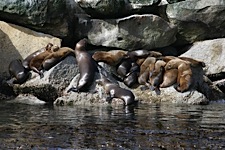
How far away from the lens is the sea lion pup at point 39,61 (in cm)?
1339

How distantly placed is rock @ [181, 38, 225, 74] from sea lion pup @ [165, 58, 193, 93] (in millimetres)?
1869

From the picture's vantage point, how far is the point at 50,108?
11250 mm

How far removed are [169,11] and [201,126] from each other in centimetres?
875

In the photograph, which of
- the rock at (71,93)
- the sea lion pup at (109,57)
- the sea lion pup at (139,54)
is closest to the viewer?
the rock at (71,93)

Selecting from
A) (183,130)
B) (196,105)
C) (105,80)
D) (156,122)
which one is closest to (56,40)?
(105,80)

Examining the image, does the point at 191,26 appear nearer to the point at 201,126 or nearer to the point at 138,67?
the point at 138,67

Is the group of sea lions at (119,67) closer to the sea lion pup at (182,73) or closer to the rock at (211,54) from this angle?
the sea lion pup at (182,73)

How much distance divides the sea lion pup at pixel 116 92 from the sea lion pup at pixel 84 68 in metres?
0.34

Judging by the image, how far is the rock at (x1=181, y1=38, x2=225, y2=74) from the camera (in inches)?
597

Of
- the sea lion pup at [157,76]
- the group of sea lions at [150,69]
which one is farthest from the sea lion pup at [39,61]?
the sea lion pup at [157,76]

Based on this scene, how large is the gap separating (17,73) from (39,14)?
262 cm

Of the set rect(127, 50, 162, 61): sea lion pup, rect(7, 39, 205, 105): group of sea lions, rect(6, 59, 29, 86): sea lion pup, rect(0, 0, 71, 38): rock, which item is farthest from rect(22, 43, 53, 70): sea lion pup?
rect(127, 50, 162, 61): sea lion pup

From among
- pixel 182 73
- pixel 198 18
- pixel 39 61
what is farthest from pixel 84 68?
pixel 198 18

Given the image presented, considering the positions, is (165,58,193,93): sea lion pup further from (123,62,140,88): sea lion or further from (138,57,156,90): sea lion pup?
(123,62,140,88): sea lion
